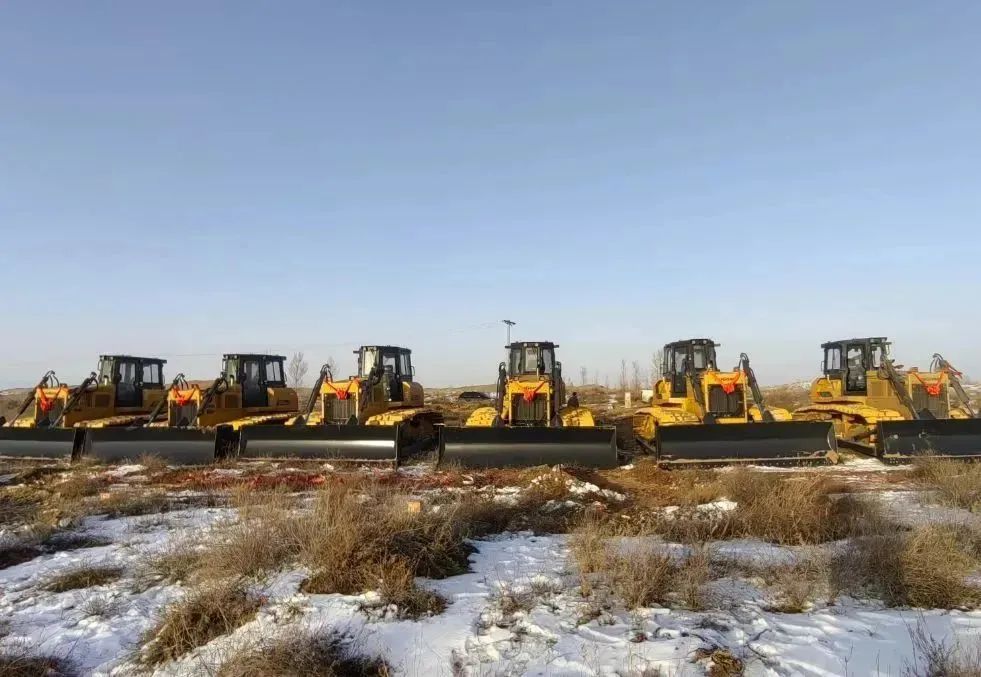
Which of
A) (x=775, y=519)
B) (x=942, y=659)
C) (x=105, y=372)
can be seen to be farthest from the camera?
(x=105, y=372)

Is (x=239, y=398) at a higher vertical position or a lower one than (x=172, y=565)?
higher

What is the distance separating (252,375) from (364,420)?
18.2 feet

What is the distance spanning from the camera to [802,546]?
20.8ft

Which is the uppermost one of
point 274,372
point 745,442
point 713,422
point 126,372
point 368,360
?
point 368,360

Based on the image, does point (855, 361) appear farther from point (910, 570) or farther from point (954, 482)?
point (910, 570)

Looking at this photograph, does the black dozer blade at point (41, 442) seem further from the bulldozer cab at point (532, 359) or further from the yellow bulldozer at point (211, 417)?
the bulldozer cab at point (532, 359)

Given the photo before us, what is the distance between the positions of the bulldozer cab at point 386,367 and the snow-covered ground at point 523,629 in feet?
39.9

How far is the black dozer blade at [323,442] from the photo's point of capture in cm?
1445

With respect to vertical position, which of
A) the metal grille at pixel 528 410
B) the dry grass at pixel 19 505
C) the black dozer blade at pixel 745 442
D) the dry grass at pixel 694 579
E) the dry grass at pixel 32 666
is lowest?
the dry grass at pixel 32 666

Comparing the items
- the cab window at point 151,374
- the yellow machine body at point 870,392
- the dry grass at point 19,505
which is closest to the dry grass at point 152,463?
the dry grass at point 19,505

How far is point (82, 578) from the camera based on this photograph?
5.99 m

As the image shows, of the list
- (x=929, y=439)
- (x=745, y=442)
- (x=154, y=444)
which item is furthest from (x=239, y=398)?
(x=929, y=439)

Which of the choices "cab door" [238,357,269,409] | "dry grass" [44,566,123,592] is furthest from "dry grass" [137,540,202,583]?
"cab door" [238,357,269,409]

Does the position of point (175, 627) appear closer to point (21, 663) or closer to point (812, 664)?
point (21, 663)
